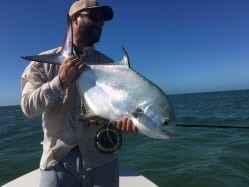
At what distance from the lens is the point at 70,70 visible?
8.74ft

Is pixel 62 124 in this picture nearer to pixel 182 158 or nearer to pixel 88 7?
pixel 88 7

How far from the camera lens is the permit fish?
2.49 m

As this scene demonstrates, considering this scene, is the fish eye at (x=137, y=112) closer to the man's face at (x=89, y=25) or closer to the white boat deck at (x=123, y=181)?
the man's face at (x=89, y=25)

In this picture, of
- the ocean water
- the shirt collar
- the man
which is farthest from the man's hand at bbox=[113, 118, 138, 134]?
the ocean water

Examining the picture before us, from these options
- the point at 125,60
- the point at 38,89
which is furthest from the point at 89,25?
the point at 38,89

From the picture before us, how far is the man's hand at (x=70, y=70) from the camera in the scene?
2636 millimetres

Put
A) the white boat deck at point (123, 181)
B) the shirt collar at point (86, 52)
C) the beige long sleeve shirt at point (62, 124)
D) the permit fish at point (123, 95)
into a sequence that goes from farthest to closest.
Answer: the white boat deck at point (123, 181)
the shirt collar at point (86, 52)
the beige long sleeve shirt at point (62, 124)
the permit fish at point (123, 95)

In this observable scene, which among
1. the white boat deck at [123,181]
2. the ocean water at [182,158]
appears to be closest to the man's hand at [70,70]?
the white boat deck at [123,181]

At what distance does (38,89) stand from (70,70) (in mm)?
330

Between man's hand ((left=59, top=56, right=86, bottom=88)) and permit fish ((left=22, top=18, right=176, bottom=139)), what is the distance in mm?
58

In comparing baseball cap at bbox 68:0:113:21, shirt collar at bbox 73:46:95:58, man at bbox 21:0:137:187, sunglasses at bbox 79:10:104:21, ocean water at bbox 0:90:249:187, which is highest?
baseball cap at bbox 68:0:113:21

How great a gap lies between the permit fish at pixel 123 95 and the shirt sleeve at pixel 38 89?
206 millimetres

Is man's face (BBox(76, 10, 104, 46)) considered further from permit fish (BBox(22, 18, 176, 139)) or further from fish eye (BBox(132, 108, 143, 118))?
fish eye (BBox(132, 108, 143, 118))

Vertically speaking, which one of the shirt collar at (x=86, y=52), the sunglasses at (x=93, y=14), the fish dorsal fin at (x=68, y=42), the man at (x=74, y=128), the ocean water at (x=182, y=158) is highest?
the sunglasses at (x=93, y=14)
